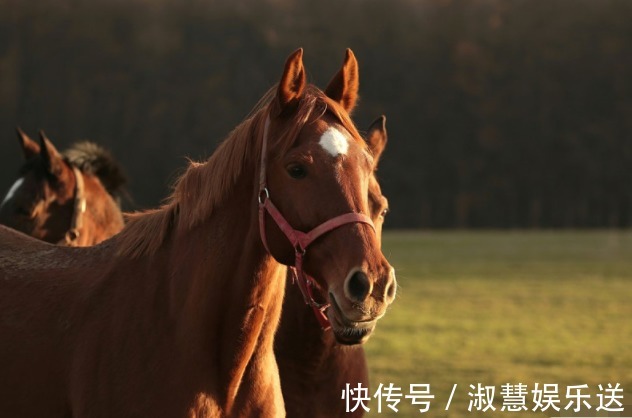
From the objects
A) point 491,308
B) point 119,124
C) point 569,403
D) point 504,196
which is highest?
point 504,196

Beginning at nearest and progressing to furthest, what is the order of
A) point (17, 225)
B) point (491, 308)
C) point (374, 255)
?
point (374, 255) < point (17, 225) < point (491, 308)

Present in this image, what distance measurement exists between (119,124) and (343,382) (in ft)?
174

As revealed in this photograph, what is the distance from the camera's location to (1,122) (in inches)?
1667

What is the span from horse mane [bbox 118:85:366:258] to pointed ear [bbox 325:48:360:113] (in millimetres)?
157

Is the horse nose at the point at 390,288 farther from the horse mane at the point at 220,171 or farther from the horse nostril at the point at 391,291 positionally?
the horse mane at the point at 220,171

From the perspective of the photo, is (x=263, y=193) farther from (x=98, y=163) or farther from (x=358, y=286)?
(x=98, y=163)

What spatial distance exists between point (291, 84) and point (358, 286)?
0.90 meters

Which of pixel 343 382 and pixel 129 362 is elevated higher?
pixel 343 382

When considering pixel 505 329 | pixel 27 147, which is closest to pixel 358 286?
pixel 27 147

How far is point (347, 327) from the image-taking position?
10.9 ft

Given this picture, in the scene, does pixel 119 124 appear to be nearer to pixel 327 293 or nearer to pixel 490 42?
pixel 490 42

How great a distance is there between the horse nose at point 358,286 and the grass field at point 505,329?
0.81m

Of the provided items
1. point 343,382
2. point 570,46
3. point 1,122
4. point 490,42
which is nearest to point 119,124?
point 1,122

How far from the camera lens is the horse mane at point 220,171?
3701mm
